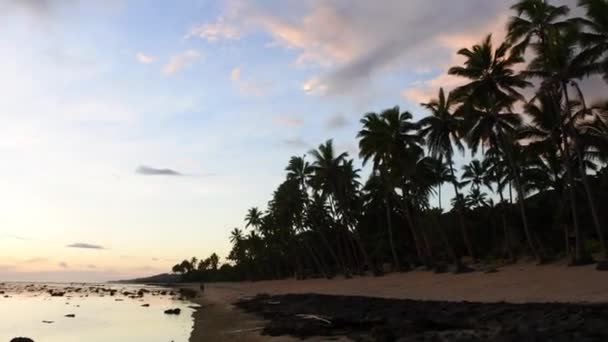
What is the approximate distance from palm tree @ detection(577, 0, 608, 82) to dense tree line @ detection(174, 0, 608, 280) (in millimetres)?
56

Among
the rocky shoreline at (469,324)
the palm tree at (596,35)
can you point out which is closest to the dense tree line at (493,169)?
the palm tree at (596,35)

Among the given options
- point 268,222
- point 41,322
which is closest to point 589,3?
point 41,322

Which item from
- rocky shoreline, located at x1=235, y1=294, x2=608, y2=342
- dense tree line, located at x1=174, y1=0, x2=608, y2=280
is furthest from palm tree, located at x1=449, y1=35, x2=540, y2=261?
rocky shoreline, located at x1=235, y1=294, x2=608, y2=342

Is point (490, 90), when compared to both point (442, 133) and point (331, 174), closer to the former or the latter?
point (442, 133)

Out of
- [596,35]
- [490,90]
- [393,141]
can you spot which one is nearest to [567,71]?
[596,35]

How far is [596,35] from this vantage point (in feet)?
91.1

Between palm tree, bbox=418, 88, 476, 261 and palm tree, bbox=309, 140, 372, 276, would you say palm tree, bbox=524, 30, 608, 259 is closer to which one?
palm tree, bbox=418, 88, 476, 261

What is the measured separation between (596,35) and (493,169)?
78.2ft

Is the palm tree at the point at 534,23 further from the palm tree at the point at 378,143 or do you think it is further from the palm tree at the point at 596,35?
the palm tree at the point at 378,143

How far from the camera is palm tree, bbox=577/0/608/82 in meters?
27.1

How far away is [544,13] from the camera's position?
108 ft

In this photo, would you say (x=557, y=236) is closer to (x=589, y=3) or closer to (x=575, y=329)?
(x=589, y=3)

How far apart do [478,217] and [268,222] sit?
4018cm

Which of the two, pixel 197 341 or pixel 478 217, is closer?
pixel 197 341
